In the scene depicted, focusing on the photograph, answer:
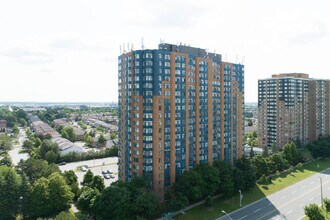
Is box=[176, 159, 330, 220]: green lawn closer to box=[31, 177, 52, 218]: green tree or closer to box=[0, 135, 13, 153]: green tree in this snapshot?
box=[31, 177, 52, 218]: green tree

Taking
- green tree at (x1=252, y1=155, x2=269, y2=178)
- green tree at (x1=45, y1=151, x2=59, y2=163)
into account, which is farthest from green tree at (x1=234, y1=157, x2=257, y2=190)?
green tree at (x1=45, y1=151, x2=59, y2=163)

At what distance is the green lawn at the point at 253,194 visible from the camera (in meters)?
75.8

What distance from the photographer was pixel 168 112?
275ft

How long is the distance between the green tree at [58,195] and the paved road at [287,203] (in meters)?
42.0

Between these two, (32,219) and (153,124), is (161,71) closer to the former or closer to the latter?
(153,124)

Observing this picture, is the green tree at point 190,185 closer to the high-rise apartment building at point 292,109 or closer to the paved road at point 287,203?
the paved road at point 287,203

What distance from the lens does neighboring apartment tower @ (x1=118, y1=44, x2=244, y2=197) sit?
267ft

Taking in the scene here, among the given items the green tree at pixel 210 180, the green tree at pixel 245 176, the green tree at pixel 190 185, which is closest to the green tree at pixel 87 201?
the green tree at pixel 190 185

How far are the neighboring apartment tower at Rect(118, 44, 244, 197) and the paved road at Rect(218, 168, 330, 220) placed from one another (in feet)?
69.5

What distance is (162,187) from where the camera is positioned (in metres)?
81.7

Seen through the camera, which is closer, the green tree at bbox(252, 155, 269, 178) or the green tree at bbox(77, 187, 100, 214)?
the green tree at bbox(77, 187, 100, 214)

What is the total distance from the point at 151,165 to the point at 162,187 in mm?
7186

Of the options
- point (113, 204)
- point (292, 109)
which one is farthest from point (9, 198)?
point (292, 109)

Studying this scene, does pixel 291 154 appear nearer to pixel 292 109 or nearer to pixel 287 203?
pixel 292 109
